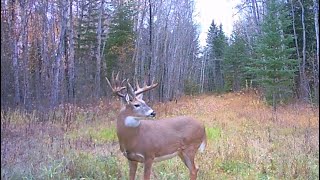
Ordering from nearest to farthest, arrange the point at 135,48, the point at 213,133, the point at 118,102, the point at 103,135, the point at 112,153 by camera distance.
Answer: the point at 112,153
the point at 103,135
the point at 213,133
the point at 118,102
the point at 135,48

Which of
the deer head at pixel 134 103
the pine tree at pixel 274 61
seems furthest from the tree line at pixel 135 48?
the deer head at pixel 134 103

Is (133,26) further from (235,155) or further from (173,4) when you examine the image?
(235,155)

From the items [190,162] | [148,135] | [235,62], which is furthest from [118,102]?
[235,62]

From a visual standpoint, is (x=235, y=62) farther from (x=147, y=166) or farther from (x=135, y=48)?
(x=147, y=166)

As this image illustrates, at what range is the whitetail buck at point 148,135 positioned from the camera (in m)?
4.89

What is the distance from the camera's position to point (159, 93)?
69.1 ft

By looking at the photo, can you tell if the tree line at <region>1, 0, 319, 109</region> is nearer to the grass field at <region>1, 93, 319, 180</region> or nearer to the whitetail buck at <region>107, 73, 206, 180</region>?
the grass field at <region>1, 93, 319, 180</region>

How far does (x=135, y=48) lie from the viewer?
70.3ft

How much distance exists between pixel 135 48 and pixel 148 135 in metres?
16.7

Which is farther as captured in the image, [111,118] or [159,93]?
[159,93]

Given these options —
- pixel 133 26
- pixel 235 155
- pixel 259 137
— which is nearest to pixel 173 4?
pixel 133 26

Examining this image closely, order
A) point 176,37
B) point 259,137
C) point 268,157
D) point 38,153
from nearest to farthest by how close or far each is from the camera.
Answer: point 38,153 → point 268,157 → point 259,137 → point 176,37

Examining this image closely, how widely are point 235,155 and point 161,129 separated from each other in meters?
1.86

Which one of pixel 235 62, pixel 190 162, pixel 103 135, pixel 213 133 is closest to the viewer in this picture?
pixel 190 162
